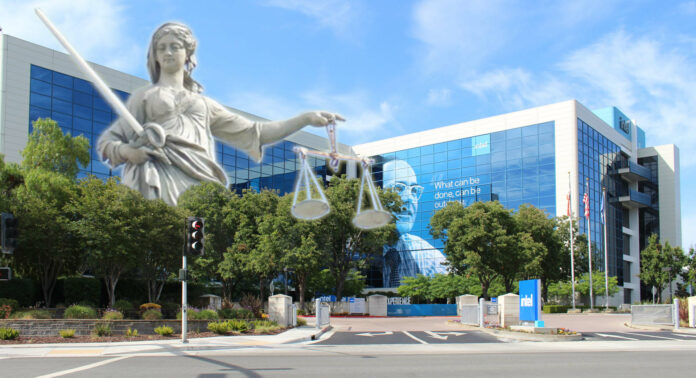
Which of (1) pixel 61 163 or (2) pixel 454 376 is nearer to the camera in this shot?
(2) pixel 454 376

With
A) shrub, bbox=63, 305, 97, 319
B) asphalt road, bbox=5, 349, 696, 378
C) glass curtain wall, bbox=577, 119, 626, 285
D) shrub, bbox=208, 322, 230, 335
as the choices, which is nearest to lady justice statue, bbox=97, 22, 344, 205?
asphalt road, bbox=5, 349, 696, 378

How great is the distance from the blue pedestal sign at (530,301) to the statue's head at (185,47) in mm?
21266

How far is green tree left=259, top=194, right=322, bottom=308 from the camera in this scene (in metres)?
43.1

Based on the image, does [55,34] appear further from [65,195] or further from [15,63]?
[15,63]

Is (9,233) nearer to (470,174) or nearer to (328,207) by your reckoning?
(328,207)

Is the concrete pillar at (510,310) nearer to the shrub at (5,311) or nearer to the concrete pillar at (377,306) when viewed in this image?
the shrub at (5,311)

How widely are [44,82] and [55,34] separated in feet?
135

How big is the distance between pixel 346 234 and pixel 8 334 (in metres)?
28.9

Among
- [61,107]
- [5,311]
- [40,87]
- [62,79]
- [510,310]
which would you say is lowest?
[510,310]

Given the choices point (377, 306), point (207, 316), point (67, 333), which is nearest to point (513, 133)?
point (377, 306)

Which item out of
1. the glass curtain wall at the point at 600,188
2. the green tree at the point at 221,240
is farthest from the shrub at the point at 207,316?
the glass curtain wall at the point at 600,188

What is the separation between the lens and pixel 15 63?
4169 cm

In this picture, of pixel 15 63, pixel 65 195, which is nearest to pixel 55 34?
pixel 65 195

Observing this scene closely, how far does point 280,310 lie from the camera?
102 feet
